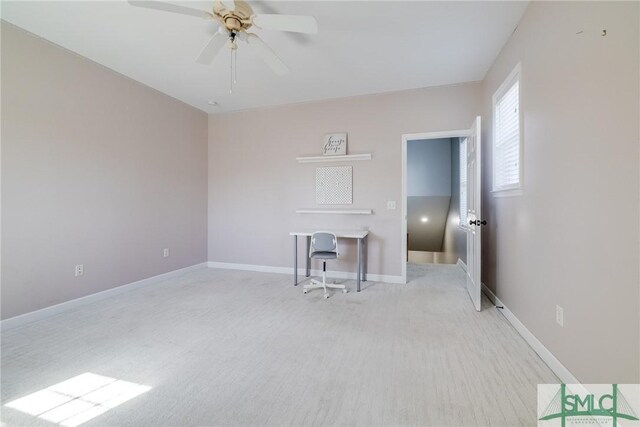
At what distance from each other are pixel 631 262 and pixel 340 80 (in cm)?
330

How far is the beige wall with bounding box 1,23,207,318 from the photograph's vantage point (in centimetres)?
247

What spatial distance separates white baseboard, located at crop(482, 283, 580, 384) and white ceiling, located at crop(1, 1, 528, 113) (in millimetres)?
2716

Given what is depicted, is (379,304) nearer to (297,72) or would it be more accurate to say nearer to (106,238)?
(297,72)

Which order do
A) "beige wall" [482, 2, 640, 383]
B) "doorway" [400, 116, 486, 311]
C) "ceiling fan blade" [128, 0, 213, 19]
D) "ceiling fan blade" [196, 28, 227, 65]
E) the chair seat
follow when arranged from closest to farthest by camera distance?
"beige wall" [482, 2, 640, 383]
"ceiling fan blade" [128, 0, 213, 19]
"ceiling fan blade" [196, 28, 227, 65]
"doorway" [400, 116, 486, 311]
the chair seat

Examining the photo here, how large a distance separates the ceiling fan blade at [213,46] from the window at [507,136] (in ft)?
8.62

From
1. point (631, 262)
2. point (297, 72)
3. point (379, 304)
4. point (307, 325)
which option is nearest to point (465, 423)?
point (631, 262)

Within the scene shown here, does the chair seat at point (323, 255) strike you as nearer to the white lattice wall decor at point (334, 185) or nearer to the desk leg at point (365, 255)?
the desk leg at point (365, 255)

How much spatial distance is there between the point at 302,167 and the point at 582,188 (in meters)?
3.44

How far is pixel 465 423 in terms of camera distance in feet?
4.43

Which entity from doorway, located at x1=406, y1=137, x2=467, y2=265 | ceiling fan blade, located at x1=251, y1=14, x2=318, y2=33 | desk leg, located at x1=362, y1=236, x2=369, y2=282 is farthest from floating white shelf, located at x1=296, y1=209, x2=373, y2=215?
doorway, located at x1=406, y1=137, x2=467, y2=265

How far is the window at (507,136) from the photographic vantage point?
7.89 ft

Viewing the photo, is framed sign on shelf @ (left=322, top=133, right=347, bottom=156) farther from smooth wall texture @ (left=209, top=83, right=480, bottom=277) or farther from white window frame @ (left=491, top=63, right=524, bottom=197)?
white window frame @ (left=491, top=63, right=524, bottom=197)

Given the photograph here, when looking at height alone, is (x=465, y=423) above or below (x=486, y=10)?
below

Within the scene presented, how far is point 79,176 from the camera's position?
2.97m
